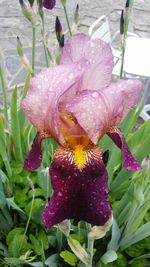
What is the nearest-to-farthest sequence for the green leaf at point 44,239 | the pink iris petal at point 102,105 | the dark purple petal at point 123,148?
the pink iris petal at point 102,105, the dark purple petal at point 123,148, the green leaf at point 44,239

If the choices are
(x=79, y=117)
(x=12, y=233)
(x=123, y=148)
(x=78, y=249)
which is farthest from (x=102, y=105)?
(x=12, y=233)

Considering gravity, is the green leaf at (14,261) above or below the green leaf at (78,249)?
below

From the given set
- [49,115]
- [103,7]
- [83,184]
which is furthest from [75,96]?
[103,7]

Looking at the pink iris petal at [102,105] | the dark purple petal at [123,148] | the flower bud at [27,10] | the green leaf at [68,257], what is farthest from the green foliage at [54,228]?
the pink iris petal at [102,105]

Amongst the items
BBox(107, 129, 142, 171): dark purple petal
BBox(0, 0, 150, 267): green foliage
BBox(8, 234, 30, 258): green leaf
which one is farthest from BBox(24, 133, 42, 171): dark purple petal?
BBox(8, 234, 30, 258): green leaf

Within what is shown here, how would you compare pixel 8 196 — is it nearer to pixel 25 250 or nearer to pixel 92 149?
pixel 25 250

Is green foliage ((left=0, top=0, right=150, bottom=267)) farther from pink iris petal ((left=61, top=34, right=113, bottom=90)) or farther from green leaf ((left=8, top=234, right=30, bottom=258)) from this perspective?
pink iris petal ((left=61, top=34, right=113, bottom=90))

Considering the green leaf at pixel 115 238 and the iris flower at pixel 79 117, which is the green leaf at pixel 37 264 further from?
the iris flower at pixel 79 117
